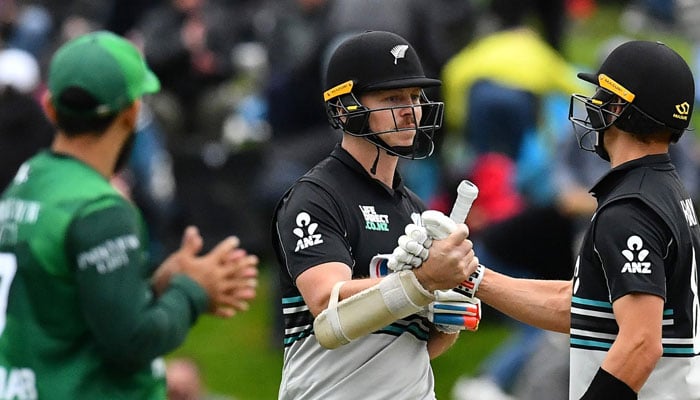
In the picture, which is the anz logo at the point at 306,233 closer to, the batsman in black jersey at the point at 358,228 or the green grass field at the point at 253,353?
the batsman in black jersey at the point at 358,228

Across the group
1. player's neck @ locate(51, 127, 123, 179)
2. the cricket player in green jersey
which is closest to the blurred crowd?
the cricket player in green jersey

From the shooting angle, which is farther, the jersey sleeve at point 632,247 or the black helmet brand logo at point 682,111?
the black helmet brand logo at point 682,111

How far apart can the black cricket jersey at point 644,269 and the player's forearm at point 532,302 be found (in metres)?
0.40

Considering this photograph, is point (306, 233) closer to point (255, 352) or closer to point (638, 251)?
point (638, 251)

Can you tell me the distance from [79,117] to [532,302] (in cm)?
185

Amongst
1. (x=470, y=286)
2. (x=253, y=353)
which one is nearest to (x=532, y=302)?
(x=470, y=286)

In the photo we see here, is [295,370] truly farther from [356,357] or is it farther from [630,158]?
[630,158]

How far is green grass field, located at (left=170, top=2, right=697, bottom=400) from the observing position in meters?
11.5

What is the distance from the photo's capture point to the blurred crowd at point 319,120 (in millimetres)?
10430

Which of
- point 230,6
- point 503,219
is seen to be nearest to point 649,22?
point 230,6

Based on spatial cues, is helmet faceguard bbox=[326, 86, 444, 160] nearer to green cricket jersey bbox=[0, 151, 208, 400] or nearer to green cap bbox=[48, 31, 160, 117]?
green cap bbox=[48, 31, 160, 117]

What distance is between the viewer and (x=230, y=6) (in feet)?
54.2

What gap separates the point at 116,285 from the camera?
5281mm

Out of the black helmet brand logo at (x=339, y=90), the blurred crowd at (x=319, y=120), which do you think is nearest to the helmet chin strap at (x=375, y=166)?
the black helmet brand logo at (x=339, y=90)
